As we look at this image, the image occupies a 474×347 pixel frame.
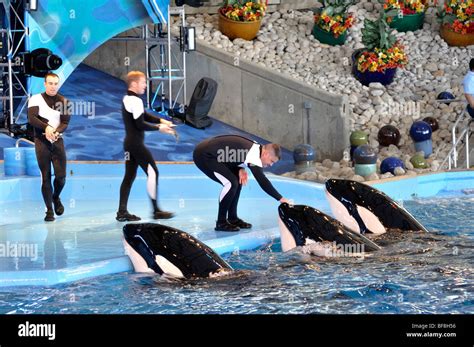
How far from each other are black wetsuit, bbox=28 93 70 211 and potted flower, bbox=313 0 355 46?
7.69 meters

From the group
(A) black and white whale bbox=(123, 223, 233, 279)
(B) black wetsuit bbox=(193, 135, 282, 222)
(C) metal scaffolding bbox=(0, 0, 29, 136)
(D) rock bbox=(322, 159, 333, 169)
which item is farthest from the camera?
(D) rock bbox=(322, 159, 333, 169)

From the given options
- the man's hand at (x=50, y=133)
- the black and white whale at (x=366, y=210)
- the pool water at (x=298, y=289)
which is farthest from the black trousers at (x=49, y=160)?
the black and white whale at (x=366, y=210)

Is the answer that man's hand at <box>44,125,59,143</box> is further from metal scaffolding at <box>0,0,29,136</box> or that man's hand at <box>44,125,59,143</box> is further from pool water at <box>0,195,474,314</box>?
metal scaffolding at <box>0,0,29,136</box>

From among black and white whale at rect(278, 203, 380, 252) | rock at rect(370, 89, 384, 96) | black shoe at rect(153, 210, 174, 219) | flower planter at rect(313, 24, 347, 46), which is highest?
flower planter at rect(313, 24, 347, 46)

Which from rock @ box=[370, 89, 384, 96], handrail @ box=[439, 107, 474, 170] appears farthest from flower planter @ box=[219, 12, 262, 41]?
handrail @ box=[439, 107, 474, 170]

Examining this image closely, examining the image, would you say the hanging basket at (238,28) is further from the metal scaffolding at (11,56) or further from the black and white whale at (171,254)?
the black and white whale at (171,254)

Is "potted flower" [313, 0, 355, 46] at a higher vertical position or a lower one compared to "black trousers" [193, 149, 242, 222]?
higher

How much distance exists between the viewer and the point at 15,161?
1159 centimetres

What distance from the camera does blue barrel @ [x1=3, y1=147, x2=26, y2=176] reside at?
1155 cm

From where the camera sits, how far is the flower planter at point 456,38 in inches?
637

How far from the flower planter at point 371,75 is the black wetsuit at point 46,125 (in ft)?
22.8

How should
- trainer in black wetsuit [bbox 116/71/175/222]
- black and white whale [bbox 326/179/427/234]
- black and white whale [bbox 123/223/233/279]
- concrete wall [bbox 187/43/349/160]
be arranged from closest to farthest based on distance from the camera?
black and white whale [bbox 123/223/233/279] < black and white whale [bbox 326/179/427/234] < trainer in black wetsuit [bbox 116/71/175/222] < concrete wall [bbox 187/43/349/160]

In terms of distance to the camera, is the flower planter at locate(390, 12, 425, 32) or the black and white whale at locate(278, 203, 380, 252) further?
the flower planter at locate(390, 12, 425, 32)
